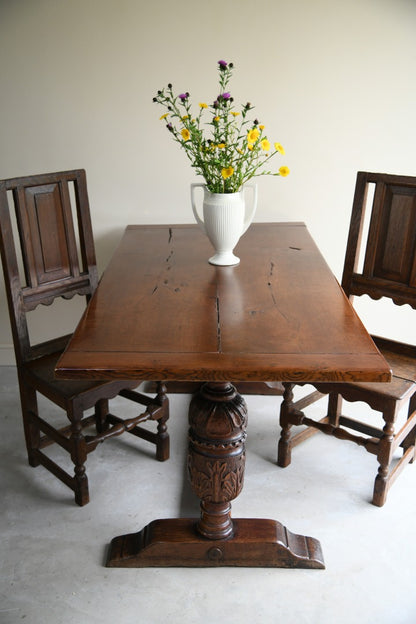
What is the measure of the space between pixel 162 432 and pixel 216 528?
606 mm

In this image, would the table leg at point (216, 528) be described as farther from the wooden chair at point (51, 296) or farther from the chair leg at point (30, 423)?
the chair leg at point (30, 423)

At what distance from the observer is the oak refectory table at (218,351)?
1.53 metres

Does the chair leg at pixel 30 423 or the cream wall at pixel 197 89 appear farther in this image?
the cream wall at pixel 197 89

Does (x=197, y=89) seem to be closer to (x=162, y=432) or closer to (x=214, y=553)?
(x=162, y=432)

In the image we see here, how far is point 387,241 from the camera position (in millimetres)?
2410

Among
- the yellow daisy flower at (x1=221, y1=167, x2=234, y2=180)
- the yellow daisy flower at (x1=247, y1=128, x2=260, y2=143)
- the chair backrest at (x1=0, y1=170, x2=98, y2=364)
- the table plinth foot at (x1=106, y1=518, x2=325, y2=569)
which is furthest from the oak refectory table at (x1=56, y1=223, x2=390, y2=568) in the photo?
the yellow daisy flower at (x1=247, y1=128, x2=260, y2=143)

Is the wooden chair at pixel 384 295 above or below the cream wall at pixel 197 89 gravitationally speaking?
below

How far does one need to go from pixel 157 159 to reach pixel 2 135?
774 mm

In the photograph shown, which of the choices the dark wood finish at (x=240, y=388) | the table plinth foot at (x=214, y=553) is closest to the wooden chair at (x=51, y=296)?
the table plinth foot at (x=214, y=553)

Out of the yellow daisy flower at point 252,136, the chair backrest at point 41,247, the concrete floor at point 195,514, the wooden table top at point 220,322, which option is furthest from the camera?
the chair backrest at point 41,247

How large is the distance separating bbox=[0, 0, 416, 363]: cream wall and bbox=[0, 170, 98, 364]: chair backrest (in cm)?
65

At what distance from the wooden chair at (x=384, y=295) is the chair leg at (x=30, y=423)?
3.20ft

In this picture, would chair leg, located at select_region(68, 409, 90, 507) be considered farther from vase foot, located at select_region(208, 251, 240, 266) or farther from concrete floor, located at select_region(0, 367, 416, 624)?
vase foot, located at select_region(208, 251, 240, 266)

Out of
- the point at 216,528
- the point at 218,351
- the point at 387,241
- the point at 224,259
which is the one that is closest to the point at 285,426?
the point at 216,528
